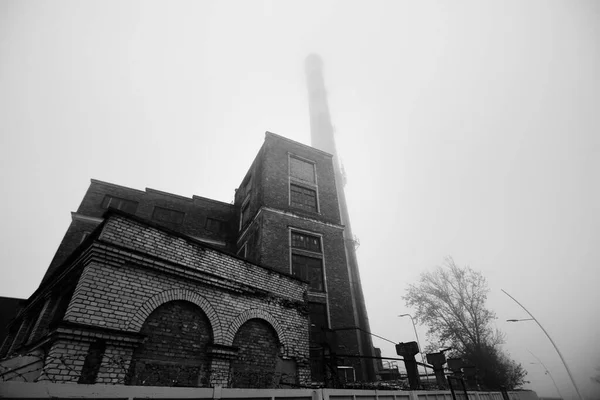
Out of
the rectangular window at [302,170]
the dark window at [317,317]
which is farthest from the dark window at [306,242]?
the rectangular window at [302,170]

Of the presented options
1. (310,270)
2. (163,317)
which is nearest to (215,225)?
(310,270)

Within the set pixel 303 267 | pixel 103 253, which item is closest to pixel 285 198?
pixel 303 267

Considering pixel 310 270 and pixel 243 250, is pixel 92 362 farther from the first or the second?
pixel 243 250

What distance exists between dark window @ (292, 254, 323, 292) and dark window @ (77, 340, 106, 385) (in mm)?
10382

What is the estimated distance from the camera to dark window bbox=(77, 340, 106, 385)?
5.33 m

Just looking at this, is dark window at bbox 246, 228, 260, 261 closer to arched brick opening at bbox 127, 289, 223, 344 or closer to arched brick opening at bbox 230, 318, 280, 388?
arched brick opening at bbox 230, 318, 280, 388

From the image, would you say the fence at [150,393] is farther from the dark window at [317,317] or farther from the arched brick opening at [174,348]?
the dark window at [317,317]

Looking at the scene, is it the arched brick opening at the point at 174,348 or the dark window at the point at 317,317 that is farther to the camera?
the dark window at the point at 317,317

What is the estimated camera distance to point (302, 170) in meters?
20.1

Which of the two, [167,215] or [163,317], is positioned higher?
[167,215]

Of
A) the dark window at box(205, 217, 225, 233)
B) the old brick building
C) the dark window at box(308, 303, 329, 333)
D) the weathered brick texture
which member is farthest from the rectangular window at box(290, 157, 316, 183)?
the weathered brick texture

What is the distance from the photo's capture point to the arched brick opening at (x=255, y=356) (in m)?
7.40

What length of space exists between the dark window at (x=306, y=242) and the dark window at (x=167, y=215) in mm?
9402

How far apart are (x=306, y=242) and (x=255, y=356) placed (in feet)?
30.5
